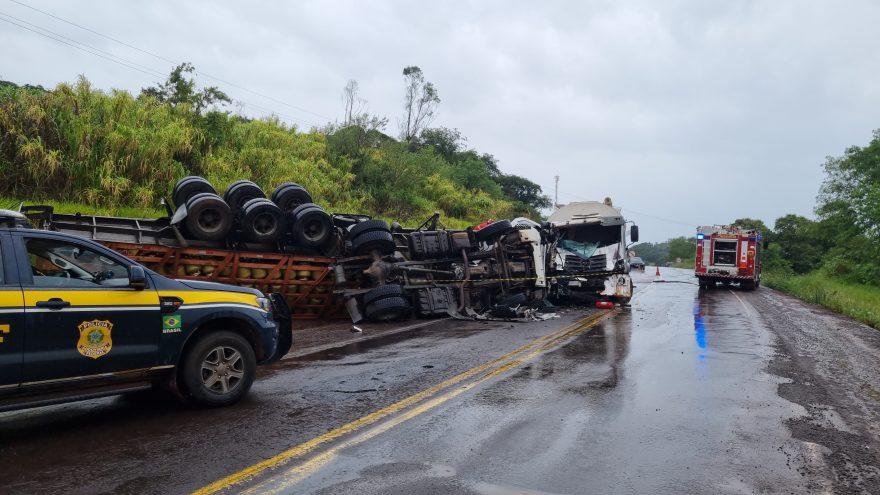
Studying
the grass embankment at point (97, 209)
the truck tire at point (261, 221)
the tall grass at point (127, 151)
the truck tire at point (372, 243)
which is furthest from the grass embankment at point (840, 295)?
the grass embankment at point (97, 209)

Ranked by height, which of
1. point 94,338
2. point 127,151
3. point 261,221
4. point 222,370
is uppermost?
point 127,151

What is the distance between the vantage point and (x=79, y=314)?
4.68 m

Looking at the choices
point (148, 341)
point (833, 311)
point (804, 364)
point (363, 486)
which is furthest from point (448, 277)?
point (833, 311)

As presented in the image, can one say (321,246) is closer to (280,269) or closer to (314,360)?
(280,269)

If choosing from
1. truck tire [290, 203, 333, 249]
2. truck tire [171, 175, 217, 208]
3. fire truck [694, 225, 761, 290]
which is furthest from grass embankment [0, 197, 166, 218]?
fire truck [694, 225, 761, 290]

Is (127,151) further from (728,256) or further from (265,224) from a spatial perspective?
(728,256)

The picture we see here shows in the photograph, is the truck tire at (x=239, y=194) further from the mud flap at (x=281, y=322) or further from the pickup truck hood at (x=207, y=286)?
the pickup truck hood at (x=207, y=286)

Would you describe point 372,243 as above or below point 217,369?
above

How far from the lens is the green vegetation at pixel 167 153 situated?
14750 millimetres

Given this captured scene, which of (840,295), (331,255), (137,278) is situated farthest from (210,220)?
(840,295)

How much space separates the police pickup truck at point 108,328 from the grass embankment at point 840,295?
15.9 m

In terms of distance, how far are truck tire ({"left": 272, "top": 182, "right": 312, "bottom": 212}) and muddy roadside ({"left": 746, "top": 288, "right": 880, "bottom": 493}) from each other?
31.3ft

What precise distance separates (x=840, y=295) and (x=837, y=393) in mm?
20011

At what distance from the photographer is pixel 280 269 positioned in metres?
11.8
